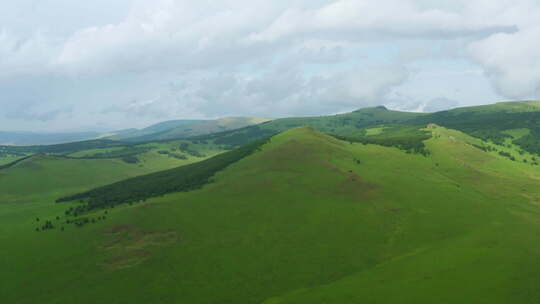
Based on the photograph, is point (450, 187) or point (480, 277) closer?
point (480, 277)

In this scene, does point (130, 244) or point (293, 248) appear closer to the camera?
point (293, 248)

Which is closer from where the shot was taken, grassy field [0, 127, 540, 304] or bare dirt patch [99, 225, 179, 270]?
grassy field [0, 127, 540, 304]

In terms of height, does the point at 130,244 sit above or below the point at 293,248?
above

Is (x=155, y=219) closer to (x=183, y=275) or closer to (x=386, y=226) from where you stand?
(x=183, y=275)

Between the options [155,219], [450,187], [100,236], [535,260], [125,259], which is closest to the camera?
[535,260]

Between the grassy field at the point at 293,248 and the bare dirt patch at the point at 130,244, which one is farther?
the bare dirt patch at the point at 130,244

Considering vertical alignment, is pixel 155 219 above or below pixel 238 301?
above

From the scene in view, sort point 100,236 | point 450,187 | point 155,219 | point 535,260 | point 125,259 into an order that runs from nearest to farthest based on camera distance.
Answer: point 535,260 → point 125,259 → point 100,236 → point 155,219 → point 450,187

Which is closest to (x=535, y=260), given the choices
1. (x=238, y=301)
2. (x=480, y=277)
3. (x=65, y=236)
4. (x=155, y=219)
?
(x=480, y=277)
